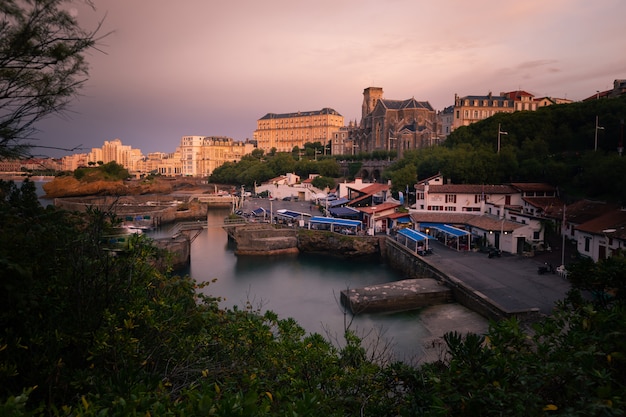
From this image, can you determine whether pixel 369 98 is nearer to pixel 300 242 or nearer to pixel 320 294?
pixel 300 242

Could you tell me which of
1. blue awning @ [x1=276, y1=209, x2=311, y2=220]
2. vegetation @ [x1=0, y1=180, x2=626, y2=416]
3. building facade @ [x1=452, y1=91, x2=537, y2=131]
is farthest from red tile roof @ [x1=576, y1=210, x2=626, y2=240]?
building facade @ [x1=452, y1=91, x2=537, y2=131]

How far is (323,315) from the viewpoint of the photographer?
17.9 m

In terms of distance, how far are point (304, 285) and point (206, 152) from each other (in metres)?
97.7

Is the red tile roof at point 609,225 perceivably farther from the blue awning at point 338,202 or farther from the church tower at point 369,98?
the church tower at point 369,98

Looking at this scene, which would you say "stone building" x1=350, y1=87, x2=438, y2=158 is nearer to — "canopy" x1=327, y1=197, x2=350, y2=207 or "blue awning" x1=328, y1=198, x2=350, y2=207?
"canopy" x1=327, y1=197, x2=350, y2=207

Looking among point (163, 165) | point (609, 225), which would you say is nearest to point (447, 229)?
point (609, 225)

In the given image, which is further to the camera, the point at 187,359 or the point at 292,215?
the point at 292,215

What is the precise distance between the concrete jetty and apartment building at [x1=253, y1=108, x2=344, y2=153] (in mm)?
82494

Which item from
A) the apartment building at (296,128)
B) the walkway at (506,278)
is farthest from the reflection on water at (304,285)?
the apartment building at (296,128)

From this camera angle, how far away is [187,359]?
5.05 meters

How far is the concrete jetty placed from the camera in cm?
1773

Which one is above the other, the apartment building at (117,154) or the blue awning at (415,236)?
the apartment building at (117,154)

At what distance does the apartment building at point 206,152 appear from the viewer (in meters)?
114

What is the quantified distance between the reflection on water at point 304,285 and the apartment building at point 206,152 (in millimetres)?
84065
